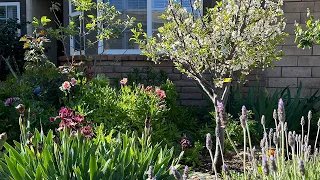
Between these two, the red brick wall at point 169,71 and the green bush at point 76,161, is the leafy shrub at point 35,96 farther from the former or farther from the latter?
the green bush at point 76,161

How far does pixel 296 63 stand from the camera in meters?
8.14

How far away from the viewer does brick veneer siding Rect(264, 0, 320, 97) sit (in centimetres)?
808

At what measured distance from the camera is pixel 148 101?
579 centimetres

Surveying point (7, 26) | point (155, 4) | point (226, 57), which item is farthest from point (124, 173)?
point (7, 26)

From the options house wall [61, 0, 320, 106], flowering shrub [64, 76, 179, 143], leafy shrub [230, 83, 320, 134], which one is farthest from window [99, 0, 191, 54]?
flowering shrub [64, 76, 179, 143]

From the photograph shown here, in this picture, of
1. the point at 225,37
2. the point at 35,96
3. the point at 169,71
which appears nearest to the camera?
the point at 225,37

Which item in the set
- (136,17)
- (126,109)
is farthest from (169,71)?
(126,109)

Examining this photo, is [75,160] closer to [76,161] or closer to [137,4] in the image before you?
[76,161]

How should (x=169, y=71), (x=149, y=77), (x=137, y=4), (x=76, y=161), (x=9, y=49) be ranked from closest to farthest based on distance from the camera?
(x=76, y=161) < (x=149, y=77) < (x=169, y=71) < (x=137, y=4) < (x=9, y=49)

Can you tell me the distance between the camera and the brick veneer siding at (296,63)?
808 cm

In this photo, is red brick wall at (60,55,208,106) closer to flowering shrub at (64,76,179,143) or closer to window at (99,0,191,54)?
window at (99,0,191,54)

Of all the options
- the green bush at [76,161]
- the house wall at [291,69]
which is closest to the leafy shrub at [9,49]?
the house wall at [291,69]

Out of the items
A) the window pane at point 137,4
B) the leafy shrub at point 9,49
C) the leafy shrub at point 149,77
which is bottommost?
the leafy shrub at point 149,77

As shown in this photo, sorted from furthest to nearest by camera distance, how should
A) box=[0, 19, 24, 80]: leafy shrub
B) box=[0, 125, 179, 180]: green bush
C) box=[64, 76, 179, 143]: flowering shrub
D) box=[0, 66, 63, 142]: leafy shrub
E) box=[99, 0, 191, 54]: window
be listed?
box=[0, 19, 24, 80]: leafy shrub → box=[99, 0, 191, 54]: window → box=[0, 66, 63, 142]: leafy shrub → box=[64, 76, 179, 143]: flowering shrub → box=[0, 125, 179, 180]: green bush
